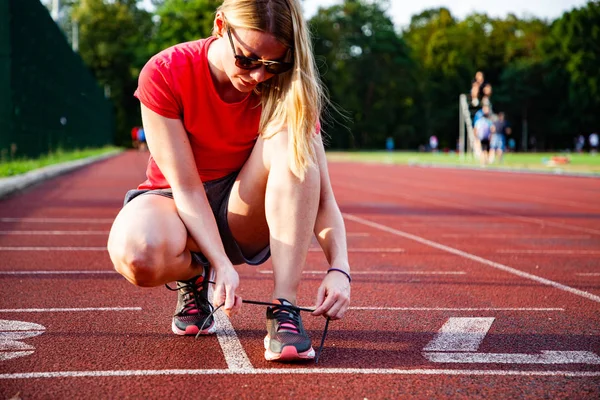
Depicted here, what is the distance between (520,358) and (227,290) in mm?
1269

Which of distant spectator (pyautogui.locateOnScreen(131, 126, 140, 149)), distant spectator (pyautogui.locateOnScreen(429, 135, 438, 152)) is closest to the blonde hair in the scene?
distant spectator (pyautogui.locateOnScreen(131, 126, 140, 149))

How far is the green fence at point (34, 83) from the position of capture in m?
A: 14.7

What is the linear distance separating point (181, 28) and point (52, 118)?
173ft

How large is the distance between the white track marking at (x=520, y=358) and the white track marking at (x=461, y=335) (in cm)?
11

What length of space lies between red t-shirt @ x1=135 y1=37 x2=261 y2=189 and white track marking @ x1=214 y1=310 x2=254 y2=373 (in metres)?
0.77

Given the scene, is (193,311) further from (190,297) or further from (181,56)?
(181,56)

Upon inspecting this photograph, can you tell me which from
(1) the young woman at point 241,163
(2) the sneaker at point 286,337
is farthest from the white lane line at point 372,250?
(2) the sneaker at point 286,337

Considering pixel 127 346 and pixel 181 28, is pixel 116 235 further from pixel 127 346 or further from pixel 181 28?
pixel 181 28

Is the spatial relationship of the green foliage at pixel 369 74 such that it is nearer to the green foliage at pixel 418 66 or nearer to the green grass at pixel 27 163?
the green foliage at pixel 418 66

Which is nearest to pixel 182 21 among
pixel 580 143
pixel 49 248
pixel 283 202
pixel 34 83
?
pixel 580 143

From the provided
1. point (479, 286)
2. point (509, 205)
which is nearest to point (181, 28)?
point (509, 205)

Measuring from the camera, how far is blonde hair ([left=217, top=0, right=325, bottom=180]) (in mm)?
3016

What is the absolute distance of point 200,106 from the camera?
11.1 ft

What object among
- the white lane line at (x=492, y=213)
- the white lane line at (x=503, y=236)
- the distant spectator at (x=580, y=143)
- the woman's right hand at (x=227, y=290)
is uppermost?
the woman's right hand at (x=227, y=290)
